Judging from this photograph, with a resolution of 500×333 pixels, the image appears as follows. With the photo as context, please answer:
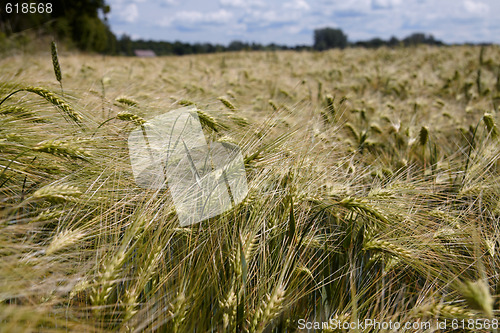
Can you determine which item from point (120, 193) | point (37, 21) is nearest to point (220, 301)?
point (120, 193)

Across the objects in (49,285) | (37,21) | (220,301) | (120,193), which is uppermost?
(37,21)

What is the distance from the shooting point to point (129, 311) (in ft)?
2.88

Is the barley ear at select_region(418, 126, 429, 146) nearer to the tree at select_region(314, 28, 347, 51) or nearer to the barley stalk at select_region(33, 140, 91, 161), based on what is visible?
the barley stalk at select_region(33, 140, 91, 161)

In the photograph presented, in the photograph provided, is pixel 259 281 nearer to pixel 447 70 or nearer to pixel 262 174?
pixel 262 174

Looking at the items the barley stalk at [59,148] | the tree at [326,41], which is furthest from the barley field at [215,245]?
the tree at [326,41]

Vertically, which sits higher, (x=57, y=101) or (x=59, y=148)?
(x=57, y=101)

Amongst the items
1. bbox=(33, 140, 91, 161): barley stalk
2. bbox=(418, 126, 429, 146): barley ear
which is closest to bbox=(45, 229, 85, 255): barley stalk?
bbox=(33, 140, 91, 161): barley stalk

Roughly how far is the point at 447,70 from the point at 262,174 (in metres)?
6.85

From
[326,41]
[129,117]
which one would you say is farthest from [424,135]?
[326,41]

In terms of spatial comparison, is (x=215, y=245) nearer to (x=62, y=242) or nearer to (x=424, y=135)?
(x=62, y=242)

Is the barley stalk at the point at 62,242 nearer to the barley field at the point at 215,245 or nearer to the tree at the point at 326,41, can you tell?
the barley field at the point at 215,245

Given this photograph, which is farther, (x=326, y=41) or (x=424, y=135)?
(x=326, y=41)

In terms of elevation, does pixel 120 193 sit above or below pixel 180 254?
above

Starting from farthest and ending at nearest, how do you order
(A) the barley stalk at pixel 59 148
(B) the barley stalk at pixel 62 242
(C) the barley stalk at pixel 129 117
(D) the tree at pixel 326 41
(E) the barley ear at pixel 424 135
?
1. (D) the tree at pixel 326 41
2. (E) the barley ear at pixel 424 135
3. (C) the barley stalk at pixel 129 117
4. (A) the barley stalk at pixel 59 148
5. (B) the barley stalk at pixel 62 242
